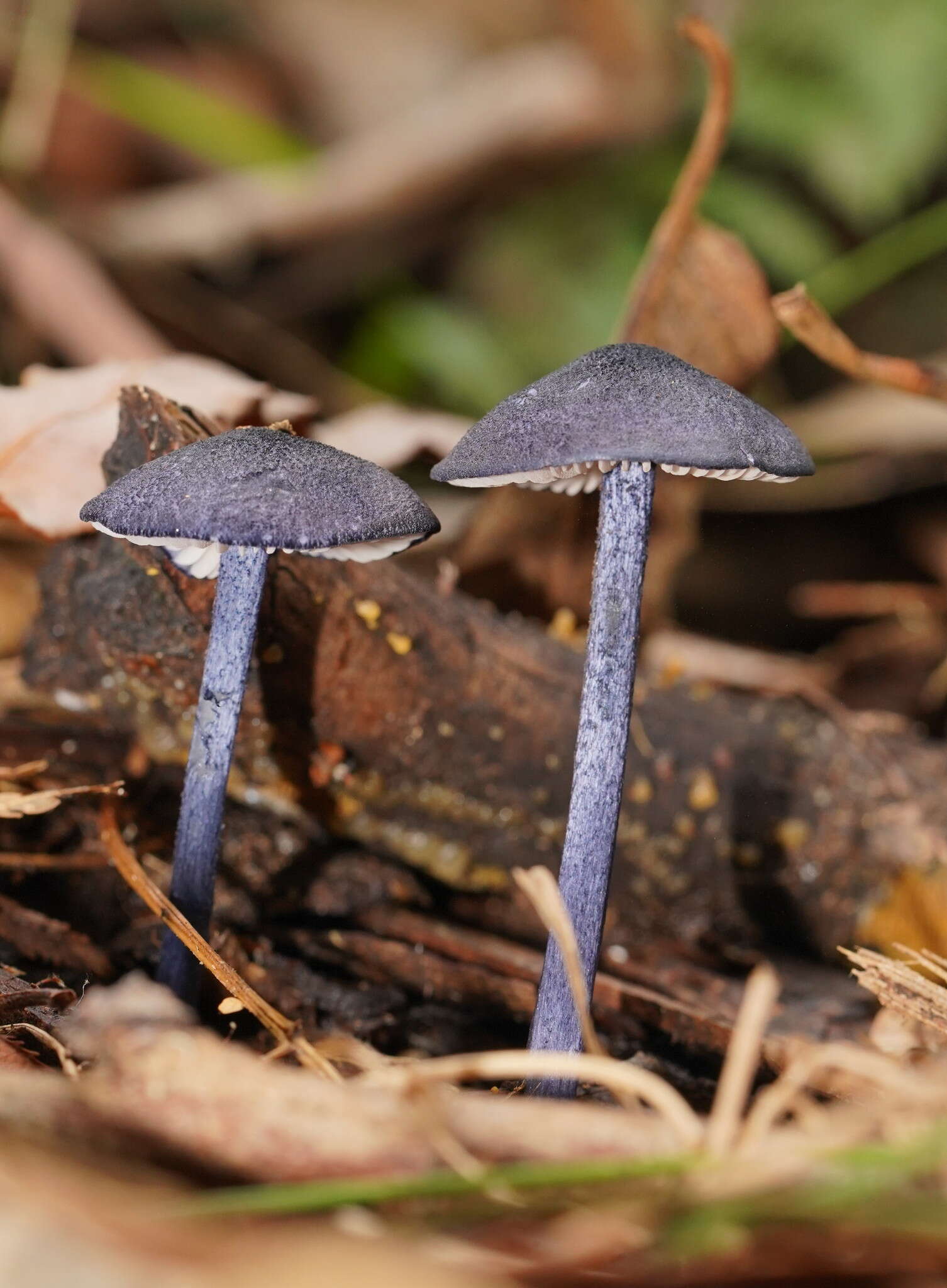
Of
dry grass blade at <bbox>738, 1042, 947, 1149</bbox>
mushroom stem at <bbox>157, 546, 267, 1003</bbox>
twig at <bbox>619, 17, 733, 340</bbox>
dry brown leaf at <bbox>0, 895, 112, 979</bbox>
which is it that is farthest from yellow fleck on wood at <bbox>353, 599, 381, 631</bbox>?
dry grass blade at <bbox>738, 1042, 947, 1149</bbox>

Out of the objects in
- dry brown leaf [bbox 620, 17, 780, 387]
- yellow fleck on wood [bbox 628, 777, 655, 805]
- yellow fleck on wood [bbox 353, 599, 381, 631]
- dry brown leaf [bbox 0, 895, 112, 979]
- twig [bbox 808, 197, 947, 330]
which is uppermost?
twig [bbox 808, 197, 947, 330]

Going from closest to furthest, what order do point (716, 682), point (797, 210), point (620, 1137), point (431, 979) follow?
point (620, 1137) → point (431, 979) → point (716, 682) → point (797, 210)

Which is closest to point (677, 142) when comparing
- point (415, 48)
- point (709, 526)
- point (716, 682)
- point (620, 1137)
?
point (415, 48)

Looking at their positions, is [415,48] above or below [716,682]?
Answer: above

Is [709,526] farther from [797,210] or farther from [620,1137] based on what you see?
[620,1137]

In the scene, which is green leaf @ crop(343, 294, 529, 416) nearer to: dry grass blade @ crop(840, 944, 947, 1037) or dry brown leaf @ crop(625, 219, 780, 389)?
dry brown leaf @ crop(625, 219, 780, 389)

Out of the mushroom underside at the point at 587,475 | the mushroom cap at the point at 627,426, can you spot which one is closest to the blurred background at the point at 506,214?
the mushroom underside at the point at 587,475

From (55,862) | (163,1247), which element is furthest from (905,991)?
(55,862)
